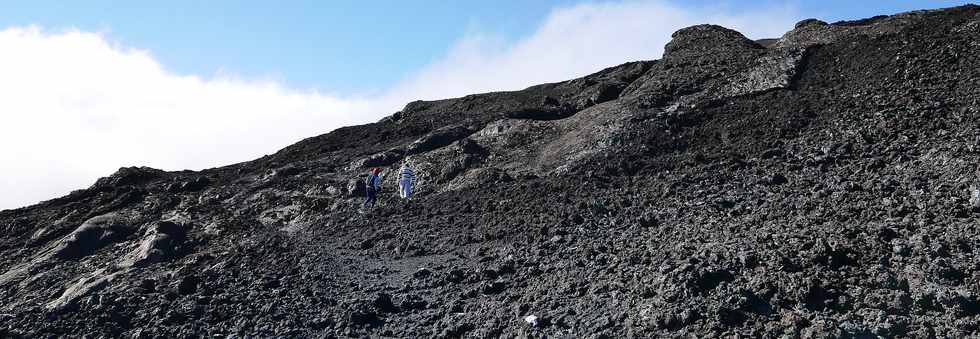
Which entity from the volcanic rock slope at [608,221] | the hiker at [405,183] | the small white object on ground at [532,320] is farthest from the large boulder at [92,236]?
the small white object on ground at [532,320]

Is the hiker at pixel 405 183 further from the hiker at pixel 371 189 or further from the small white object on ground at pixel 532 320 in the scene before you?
the small white object on ground at pixel 532 320

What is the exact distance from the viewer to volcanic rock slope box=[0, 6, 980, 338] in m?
10.2

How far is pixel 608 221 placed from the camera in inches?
562

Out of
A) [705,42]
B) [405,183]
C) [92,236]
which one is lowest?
[405,183]

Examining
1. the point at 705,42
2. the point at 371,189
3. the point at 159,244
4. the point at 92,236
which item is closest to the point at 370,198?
the point at 371,189

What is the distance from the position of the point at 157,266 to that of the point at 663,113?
11859mm

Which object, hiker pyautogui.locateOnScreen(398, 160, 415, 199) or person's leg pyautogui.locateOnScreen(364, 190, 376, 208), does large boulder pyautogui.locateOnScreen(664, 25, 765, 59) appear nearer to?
hiker pyautogui.locateOnScreen(398, 160, 415, 199)

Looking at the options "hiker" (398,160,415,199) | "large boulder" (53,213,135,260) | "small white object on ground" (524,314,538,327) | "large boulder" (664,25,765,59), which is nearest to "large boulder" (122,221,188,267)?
"large boulder" (53,213,135,260)

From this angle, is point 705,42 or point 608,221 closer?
point 608,221

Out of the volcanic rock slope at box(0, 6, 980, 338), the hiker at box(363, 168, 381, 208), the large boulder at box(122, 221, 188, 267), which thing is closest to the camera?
the volcanic rock slope at box(0, 6, 980, 338)

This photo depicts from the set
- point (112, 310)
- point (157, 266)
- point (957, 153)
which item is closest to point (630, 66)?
point (957, 153)

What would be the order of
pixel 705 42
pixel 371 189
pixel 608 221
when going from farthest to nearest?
pixel 705 42 → pixel 371 189 → pixel 608 221

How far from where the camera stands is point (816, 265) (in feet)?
33.8

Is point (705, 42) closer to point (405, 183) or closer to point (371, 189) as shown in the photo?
point (405, 183)
